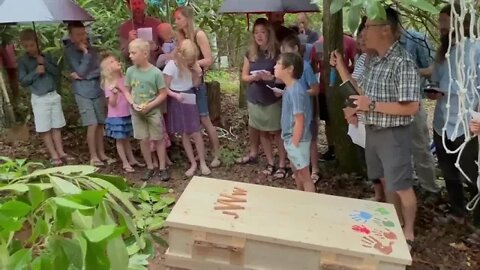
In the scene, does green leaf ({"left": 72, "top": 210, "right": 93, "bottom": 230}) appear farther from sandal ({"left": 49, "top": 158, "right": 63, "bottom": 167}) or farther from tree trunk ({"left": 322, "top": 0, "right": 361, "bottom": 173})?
sandal ({"left": 49, "top": 158, "right": 63, "bottom": 167})

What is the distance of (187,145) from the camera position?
4879 millimetres

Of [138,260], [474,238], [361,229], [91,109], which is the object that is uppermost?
[138,260]

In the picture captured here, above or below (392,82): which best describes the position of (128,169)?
below

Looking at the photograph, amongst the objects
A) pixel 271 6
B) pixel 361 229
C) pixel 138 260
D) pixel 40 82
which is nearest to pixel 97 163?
pixel 40 82

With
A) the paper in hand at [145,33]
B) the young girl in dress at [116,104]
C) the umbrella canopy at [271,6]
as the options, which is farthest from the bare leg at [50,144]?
the umbrella canopy at [271,6]

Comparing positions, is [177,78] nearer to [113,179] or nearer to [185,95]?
[185,95]

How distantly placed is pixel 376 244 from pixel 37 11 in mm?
3070

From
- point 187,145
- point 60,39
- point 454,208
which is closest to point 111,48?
point 60,39

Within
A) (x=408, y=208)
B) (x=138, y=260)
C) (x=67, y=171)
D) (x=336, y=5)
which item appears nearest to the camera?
(x=67, y=171)

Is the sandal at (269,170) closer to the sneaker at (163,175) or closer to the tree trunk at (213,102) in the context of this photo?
→ the sneaker at (163,175)

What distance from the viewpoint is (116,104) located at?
483 centimetres

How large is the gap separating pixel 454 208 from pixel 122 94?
2.92 m

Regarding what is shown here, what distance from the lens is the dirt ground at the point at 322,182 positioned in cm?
331

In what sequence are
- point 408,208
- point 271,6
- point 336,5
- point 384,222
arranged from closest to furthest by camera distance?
point 336,5, point 384,222, point 408,208, point 271,6
